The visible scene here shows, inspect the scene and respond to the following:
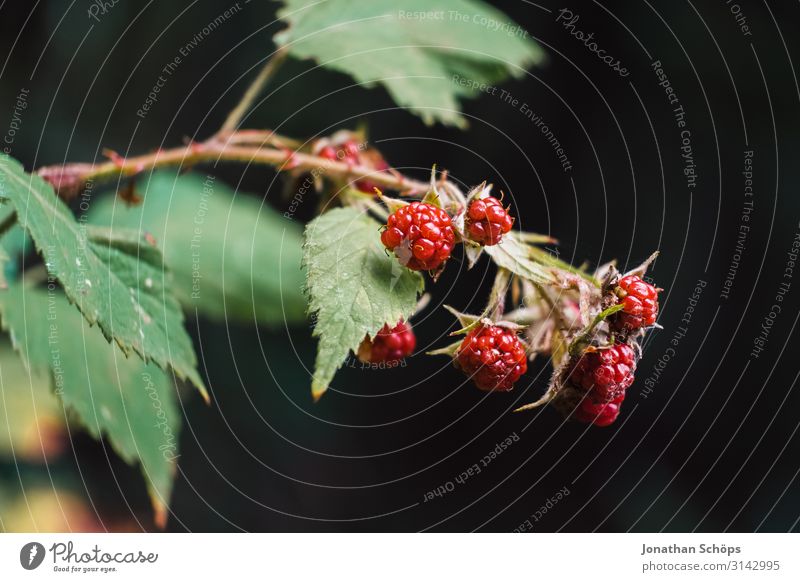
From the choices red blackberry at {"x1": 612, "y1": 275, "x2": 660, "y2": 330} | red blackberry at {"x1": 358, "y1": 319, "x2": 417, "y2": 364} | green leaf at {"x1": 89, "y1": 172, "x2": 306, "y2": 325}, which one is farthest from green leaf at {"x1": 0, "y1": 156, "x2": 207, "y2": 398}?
green leaf at {"x1": 89, "y1": 172, "x2": 306, "y2": 325}

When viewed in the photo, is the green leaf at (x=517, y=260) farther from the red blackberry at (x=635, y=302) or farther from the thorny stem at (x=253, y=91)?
the thorny stem at (x=253, y=91)

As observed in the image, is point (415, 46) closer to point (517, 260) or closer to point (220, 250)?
point (220, 250)

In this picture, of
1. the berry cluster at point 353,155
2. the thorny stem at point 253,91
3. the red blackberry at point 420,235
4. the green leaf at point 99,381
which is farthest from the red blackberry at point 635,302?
the green leaf at point 99,381

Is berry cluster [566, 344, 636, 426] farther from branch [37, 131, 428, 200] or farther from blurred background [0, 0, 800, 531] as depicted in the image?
blurred background [0, 0, 800, 531]

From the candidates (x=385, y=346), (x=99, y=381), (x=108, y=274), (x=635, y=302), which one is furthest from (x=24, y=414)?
(x=635, y=302)

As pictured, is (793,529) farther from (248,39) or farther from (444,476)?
(248,39)
